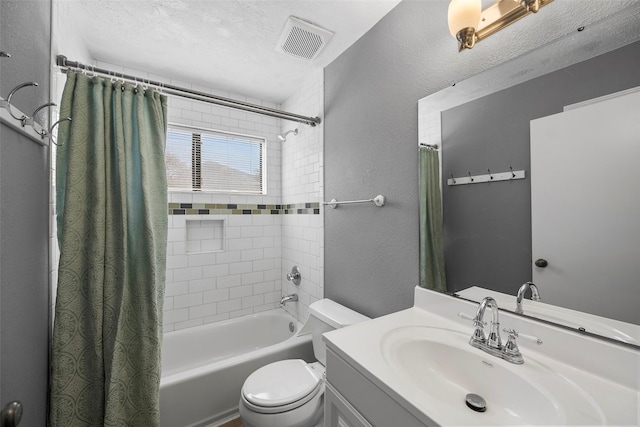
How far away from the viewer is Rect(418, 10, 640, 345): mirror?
29.2 inches

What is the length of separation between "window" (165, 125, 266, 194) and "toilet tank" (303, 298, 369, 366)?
1.36 m

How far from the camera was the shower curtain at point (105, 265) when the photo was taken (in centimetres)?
115

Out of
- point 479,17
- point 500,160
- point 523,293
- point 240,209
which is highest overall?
point 479,17

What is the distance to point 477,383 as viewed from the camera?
799mm

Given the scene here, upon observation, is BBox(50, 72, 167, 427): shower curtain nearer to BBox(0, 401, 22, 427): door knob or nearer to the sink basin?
BBox(0, 401, 22, 427): door knob

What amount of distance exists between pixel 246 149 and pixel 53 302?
1819mm

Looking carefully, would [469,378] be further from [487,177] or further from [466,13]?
[466,13]

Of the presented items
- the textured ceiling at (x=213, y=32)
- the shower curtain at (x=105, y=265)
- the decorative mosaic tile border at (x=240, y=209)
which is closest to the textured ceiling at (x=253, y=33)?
the textured ceiling at (x=213, y=32)

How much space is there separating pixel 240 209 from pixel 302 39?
1.51m

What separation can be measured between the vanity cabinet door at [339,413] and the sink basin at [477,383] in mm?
191

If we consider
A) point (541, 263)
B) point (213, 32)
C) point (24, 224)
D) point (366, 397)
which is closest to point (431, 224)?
point (541, 263)

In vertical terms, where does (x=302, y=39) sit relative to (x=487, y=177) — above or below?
above

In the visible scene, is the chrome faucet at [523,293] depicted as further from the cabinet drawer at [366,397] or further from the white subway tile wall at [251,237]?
the white subway tile wall at [251,237]

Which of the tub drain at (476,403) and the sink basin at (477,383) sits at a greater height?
the sink basin at (477,383)
